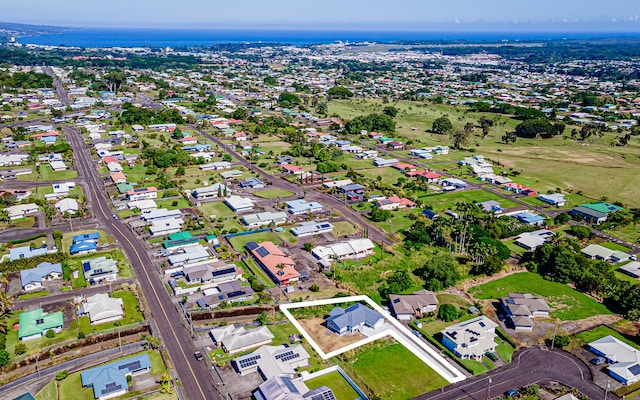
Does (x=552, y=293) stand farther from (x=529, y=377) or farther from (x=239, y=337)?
(x=239, y=337)

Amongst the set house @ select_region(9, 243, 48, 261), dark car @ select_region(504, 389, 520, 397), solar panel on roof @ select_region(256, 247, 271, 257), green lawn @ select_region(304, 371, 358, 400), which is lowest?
green lawn @ select_region(304, 371, 358, 400)

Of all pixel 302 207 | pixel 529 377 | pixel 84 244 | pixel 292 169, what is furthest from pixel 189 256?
pixel 292 169

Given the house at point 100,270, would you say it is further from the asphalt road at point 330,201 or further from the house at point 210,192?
the asphalt road at point 330,201

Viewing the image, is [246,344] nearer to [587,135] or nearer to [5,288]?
[5,288]

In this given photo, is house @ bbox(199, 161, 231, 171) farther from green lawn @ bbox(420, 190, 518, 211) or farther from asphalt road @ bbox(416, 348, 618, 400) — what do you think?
asphalt road @ bbox(416, 348, 618, 400)

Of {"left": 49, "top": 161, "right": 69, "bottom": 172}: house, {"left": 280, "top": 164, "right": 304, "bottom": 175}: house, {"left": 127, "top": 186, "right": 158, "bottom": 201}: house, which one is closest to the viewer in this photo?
{"left": 127, "top": 186, "right": 158, "bottom": 201}: house

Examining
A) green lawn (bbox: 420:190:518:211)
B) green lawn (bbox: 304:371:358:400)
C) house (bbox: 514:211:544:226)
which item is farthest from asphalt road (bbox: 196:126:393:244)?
green lawn (bbox: 304:371:358:400)

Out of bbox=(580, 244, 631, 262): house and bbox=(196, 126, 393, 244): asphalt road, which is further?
bbox=(196, 126, 393, 244): asphalt road
